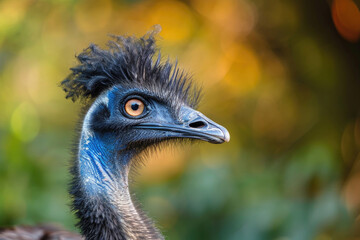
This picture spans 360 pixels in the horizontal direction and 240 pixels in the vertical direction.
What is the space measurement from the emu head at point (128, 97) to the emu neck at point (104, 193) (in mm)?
37

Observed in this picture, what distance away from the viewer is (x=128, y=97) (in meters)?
2.39

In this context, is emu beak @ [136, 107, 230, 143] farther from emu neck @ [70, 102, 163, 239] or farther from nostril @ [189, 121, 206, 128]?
emu neck @ [70, 102, 163, 239]

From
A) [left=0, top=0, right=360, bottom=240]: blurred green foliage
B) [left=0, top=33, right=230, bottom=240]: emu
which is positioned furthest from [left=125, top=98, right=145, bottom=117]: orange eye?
[left=0, top=0, right=360, bottom=240]: blurred green foliage

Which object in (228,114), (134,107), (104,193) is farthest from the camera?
(228,114)

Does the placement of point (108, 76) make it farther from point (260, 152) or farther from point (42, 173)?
point (260, 152)

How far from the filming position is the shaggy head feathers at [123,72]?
2.37 meters

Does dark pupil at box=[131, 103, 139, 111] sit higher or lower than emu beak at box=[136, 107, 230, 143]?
higher

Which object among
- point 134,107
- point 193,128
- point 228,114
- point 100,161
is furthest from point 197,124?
point 228,114

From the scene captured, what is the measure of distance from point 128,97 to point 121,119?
0.30ft

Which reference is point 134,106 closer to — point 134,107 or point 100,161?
point 134,107

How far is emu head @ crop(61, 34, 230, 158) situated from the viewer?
7.77 ft

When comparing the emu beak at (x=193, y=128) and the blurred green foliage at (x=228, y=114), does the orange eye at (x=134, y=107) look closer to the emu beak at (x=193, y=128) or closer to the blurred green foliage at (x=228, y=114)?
the emu beak at (x=193, y=128)

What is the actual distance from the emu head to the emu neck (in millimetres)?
37

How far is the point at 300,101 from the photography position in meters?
4.89
